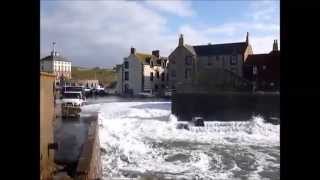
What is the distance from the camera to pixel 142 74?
205 feet

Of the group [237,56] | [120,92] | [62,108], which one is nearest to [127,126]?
[62,108]

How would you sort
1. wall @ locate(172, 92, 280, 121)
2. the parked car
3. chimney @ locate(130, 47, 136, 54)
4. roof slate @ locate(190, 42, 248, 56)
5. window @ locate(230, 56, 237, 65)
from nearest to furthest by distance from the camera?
the parked car
wall @ locate(172, 92, 280, 121)
window @ locate(230, 56, 237, 65)
roof slate @ locate(190, 42, 248, 56)
chimney @ locate(130, 47, 136, 54)

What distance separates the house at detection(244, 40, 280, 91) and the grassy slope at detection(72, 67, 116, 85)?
3414cm

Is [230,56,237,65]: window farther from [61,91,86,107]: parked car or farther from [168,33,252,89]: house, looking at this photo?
[61,91,86,107]: parked car

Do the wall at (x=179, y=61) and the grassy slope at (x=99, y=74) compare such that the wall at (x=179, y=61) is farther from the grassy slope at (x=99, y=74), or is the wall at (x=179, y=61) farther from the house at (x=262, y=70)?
the grassy slope at (x=99, y=74)

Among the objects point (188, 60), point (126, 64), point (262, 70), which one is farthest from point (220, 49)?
point (126, 64)

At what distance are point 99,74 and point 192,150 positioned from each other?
68.8 metres

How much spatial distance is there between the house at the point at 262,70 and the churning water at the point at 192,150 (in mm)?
10631

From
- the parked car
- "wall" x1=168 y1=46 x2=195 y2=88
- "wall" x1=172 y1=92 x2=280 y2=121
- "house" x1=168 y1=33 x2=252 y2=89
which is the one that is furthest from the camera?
"wall" x1=168 y1=46 x2=195 y2=88

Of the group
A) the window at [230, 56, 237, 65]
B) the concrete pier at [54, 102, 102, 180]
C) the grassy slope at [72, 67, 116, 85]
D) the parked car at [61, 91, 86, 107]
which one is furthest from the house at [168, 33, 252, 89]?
the concrete pier at [54, 102, 102, 180]

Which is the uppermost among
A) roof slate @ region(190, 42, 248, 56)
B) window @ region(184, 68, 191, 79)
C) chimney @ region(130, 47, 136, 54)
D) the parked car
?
chimney @ region(130, 47, 136, 54)

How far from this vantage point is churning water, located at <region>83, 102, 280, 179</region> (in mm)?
15211

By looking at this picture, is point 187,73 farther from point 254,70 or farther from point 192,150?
point 192,150
